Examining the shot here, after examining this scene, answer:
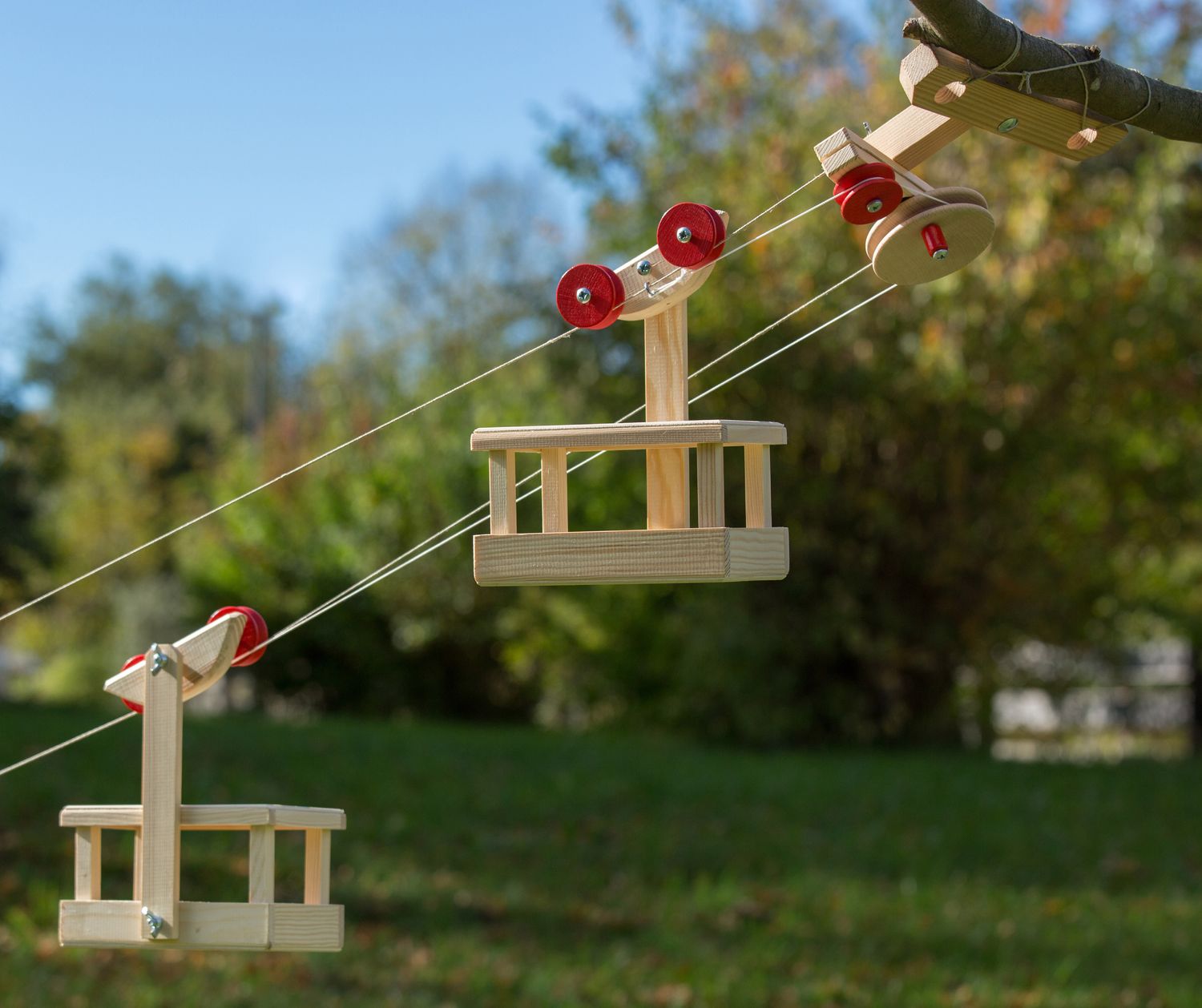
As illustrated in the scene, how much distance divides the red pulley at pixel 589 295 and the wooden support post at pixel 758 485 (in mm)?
342

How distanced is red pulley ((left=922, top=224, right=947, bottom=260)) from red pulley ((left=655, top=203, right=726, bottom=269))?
365 mm

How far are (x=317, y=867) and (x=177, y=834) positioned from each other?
9.6 inches

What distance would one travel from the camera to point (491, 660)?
60.2 ft

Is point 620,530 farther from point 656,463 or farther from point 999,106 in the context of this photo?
point 999,106

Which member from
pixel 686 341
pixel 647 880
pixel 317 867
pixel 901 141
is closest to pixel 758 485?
pixel 686 341

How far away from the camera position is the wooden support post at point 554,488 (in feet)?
7.54

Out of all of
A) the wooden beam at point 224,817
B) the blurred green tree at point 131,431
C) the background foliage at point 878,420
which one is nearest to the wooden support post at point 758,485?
the wooden beam at point 224,817

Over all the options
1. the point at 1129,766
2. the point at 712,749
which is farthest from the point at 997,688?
the point at 712,749

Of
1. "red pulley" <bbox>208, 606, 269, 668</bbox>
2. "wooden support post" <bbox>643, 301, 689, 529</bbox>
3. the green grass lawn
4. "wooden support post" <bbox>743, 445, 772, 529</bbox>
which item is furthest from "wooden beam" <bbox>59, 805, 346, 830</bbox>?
the green grass lawn

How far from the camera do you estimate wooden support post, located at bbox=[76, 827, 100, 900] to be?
2.32m

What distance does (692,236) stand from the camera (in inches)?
89.0

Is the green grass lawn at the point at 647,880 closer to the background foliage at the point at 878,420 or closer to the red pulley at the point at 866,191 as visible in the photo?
the background foliage at the point at 878,420

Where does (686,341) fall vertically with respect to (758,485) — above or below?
above

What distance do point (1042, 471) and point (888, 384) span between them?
64.7 inches
